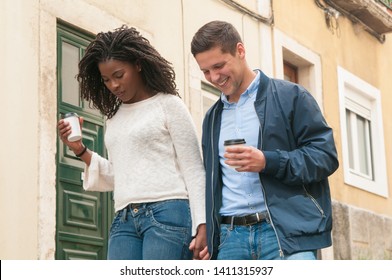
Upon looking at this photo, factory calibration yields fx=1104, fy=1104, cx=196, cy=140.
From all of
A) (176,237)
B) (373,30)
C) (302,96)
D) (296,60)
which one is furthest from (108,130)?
(373,30)

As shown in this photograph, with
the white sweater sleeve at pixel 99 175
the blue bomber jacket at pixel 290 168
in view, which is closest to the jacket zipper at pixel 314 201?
the blue bomber jacket at pixel 290 168

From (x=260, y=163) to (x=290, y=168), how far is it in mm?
143

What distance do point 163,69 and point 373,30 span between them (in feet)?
36.8

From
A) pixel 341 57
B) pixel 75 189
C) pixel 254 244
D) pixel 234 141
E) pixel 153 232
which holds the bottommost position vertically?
pixel 254 244

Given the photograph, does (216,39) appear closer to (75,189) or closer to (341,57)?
(75,189)

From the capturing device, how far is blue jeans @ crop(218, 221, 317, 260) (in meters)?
4.85

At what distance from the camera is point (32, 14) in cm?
880

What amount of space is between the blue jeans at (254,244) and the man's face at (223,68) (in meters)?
0.66

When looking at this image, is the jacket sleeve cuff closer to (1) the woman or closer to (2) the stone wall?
(1) the woman

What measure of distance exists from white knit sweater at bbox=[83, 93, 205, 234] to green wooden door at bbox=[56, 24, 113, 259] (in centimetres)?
343

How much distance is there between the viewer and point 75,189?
905 centimetres

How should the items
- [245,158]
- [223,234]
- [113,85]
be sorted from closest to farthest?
[245,158] < [223,234] < [113,85]

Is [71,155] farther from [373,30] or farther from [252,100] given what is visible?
[373,30]

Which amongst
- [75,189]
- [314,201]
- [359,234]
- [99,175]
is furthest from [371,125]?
[314,201]
